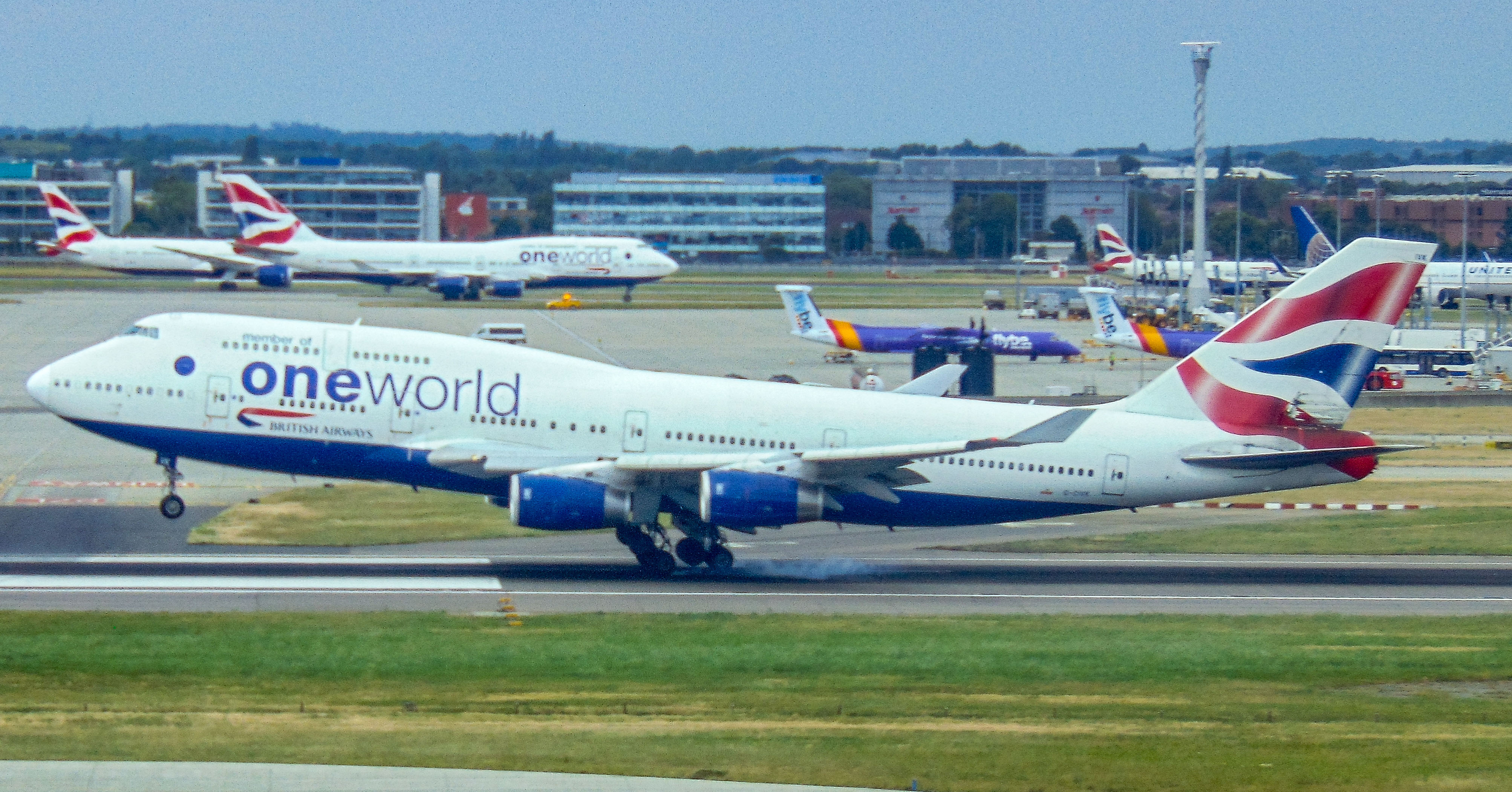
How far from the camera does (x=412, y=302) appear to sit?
123m

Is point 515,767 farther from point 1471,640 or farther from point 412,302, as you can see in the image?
point 412,302

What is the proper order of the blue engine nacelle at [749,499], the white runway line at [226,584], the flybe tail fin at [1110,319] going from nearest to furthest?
the white runway line at [226,584] < the blue engine nacelle at [749,499] < the flybe tail fin at [1110,319]

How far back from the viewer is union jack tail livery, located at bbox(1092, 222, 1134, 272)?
16238 centimetres

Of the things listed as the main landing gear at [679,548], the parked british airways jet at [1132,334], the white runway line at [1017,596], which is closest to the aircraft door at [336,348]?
the white runway line at [1017,596]

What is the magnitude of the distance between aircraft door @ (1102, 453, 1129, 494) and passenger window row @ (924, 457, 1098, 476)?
8.7 inches

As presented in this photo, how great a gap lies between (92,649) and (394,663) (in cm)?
452

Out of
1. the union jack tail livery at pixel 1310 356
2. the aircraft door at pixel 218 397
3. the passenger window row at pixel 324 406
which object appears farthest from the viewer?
the union jack tail livery at pixel 1310 356

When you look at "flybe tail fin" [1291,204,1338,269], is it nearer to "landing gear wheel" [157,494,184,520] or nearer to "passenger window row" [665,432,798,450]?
"passenger window row" [665,432,798,450]

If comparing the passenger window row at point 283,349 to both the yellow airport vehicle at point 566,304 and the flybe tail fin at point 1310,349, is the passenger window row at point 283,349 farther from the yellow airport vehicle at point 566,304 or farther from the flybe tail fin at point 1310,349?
the yellow airport vehicle at point 566,304

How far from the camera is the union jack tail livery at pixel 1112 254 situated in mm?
162375

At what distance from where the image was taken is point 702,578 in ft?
107

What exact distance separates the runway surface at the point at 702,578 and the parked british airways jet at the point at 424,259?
92.6 m

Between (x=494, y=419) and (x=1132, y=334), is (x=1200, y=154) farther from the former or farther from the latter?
(x=494, y=419)

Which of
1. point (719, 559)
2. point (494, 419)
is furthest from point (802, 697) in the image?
point (494, 419)
